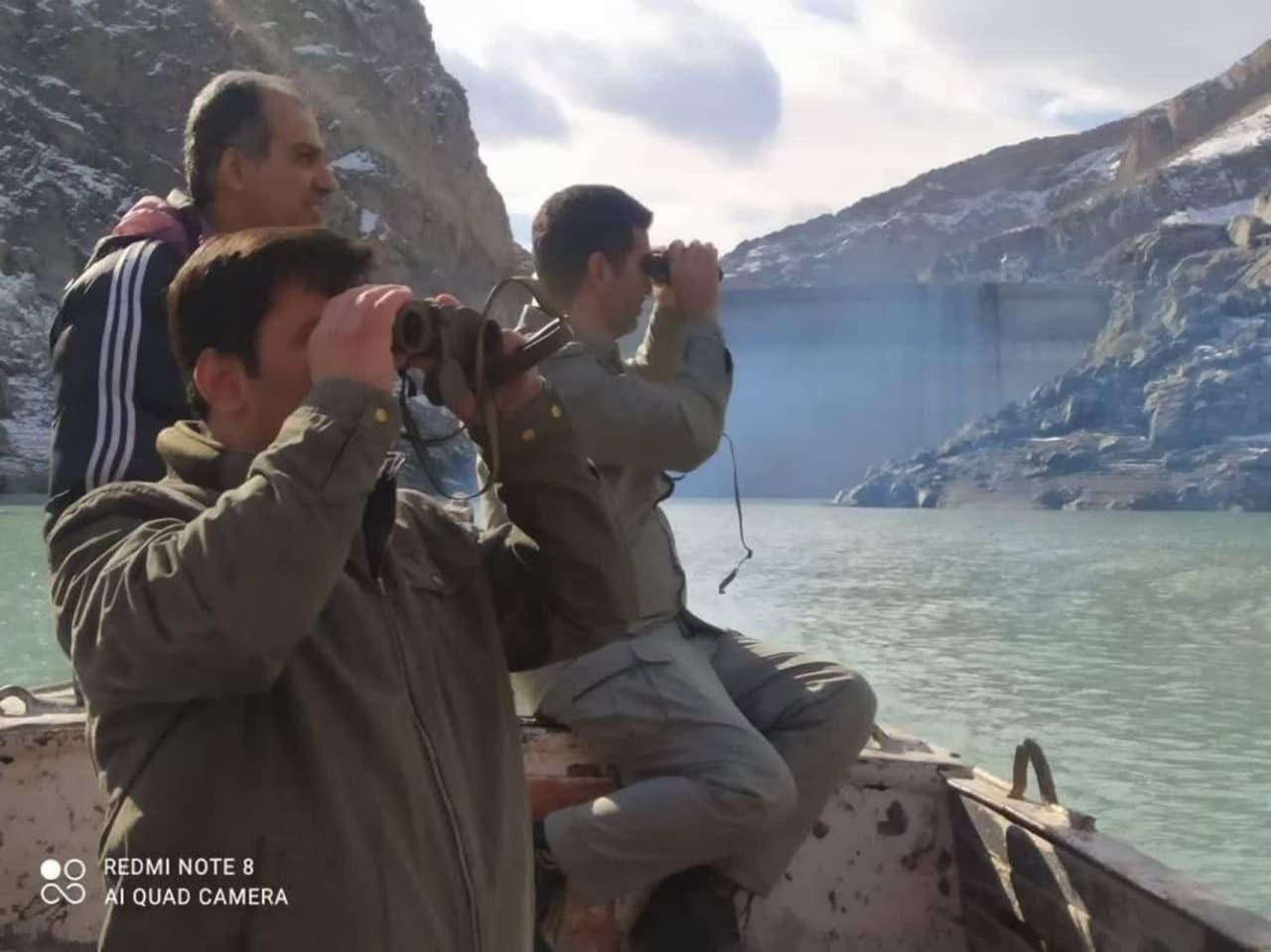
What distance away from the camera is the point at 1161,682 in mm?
12328

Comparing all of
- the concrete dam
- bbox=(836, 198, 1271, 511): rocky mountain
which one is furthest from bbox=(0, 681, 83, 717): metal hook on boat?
the concrete dam

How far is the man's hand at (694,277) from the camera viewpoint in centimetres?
270

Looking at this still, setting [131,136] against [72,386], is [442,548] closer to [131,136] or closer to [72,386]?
[72,386]

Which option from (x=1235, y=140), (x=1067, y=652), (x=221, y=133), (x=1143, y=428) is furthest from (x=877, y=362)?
(x=1235, y=140)

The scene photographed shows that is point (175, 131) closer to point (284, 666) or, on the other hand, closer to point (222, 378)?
point (222, 378)

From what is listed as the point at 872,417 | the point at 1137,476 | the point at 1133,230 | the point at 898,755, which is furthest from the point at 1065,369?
the point at 898,755

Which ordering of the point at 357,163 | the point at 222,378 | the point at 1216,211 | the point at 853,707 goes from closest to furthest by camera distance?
the point at 222,378 < the point at 853,707 < the point at 357,163 < the point at 1216,211

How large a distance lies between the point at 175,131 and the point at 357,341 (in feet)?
289

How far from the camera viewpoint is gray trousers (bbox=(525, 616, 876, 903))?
246cm

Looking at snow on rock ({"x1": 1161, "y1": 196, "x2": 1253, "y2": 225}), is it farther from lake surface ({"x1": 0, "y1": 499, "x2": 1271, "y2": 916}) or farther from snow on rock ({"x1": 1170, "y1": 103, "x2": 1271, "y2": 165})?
lake surface ({"x1": 0, "y1": 499, "x2": 1271, "y2": 916})

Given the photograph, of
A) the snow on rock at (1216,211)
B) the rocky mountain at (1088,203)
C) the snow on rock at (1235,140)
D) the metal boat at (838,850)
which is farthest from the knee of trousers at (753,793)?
the snow on rock at (1235,140)

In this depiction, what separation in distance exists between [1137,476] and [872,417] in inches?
915

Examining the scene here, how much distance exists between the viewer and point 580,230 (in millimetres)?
2889

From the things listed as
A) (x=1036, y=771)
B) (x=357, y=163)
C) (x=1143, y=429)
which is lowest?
(x=1143, y=429)
